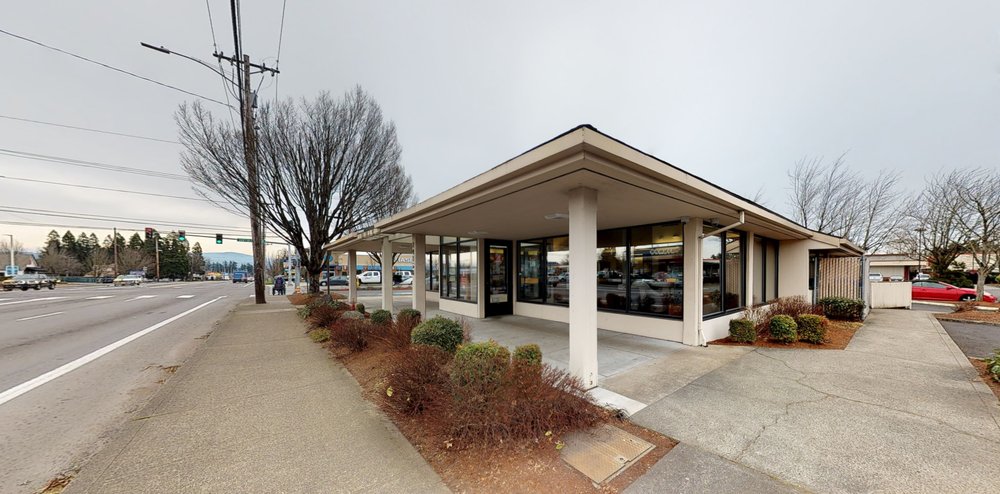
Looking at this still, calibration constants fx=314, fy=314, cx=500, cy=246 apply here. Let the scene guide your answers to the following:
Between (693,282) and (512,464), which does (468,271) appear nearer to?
(693,282)

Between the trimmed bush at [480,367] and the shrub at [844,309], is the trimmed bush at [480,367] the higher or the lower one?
the higher one

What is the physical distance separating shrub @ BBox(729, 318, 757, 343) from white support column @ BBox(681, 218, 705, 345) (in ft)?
2.94

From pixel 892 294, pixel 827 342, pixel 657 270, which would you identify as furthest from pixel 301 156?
pixel 892 294

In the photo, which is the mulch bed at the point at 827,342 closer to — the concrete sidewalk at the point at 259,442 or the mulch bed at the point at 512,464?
the mulch bed at the point at 512,464

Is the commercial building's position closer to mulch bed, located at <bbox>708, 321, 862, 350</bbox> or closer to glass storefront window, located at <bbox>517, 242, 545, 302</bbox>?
glass storefront window, located at <bbox>517, 242, 545, 302</bbox>

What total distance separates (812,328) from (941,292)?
17.8m

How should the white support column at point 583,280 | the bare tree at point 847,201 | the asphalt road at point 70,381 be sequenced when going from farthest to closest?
the bare tree at point 847,201 < the white support column at point 583,280 < the asphalt road at point 70,381

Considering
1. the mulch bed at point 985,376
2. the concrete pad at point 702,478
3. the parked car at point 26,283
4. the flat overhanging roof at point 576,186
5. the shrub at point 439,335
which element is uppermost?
the flat overhanging roof at point 576,186

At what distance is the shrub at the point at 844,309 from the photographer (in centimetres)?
821

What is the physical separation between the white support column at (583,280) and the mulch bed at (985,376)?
15.3 ft

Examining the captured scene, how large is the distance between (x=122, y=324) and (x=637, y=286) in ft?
48.7

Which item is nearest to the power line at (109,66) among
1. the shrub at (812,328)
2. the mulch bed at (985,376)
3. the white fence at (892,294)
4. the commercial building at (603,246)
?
the commercial building at (603,246)

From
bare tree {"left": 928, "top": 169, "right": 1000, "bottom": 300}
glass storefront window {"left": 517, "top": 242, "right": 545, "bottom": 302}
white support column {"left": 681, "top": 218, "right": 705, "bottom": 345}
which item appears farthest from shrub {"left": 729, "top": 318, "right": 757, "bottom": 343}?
bare tree {"left": 928, "top": 169, "right": 1000, "bottom": 300}

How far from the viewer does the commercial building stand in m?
3.57
